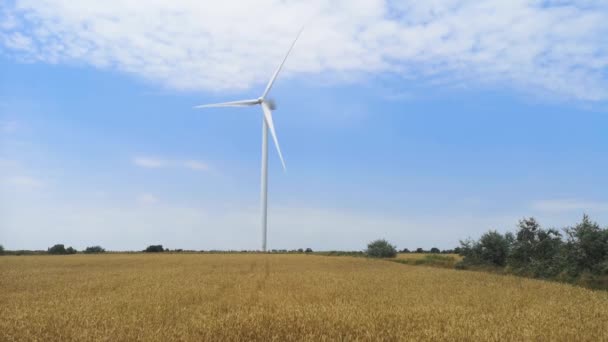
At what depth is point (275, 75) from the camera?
66.9 metres

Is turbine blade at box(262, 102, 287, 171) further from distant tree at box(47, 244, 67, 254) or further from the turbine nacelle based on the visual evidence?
distant tree at box(47, 244, 67, 254)

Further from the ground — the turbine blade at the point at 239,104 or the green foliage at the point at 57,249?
the turbine blade at the point at 239,104

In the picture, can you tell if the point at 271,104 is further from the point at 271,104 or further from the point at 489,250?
the point at 489,250

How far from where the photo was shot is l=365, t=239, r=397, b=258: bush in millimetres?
76562

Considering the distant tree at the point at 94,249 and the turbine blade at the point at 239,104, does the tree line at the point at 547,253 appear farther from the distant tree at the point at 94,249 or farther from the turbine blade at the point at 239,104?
the distant tree at the point at 94,249

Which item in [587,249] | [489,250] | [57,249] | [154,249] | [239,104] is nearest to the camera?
[587,249]

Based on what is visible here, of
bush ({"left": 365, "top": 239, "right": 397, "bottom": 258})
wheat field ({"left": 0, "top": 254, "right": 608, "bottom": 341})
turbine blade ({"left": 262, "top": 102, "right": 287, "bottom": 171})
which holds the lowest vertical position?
wheat field ({"left": 0, "top": 254, "right": 608, "bottom": 341})

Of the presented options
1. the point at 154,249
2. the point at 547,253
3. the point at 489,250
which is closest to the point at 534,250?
the point at 547,253

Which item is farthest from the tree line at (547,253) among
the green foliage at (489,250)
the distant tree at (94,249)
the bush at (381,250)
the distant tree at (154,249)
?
the distant tree at (94,249)

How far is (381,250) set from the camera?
76.9 metres

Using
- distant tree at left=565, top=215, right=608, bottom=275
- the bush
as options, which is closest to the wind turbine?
the bush

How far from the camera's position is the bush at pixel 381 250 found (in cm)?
7656

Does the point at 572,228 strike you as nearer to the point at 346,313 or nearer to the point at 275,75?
the point at 346,313

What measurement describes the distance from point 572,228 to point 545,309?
859 inches
